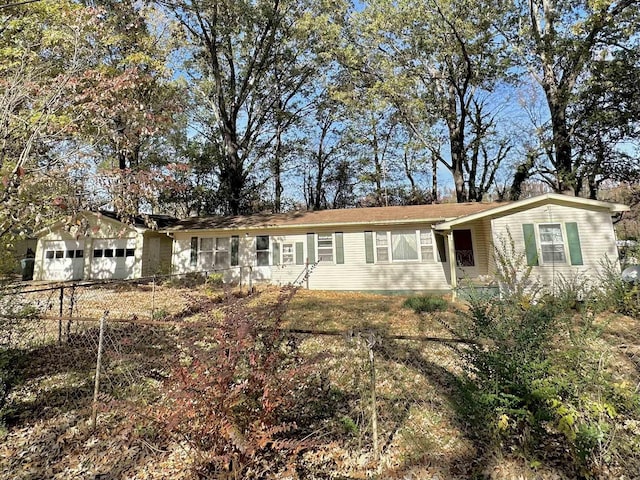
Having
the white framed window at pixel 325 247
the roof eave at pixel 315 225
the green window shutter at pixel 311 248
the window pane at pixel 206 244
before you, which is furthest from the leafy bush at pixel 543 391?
the window pane at pixel 206 244

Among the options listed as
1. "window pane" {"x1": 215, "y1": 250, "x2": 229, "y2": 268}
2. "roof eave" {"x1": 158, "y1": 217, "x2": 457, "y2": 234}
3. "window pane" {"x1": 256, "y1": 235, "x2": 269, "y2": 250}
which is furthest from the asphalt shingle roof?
"window pane" {"x1": 215, "y1": 250, "x2": 229, "y2": 268}

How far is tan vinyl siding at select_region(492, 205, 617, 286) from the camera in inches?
374

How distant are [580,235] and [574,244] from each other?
1.08 feet

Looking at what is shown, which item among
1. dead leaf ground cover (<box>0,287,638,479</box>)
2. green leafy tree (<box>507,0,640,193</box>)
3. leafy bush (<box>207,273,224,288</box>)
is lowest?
dead leaf ground cover (<box>0,287,638,479</box>)

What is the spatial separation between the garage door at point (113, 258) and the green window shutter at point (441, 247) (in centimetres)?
1404

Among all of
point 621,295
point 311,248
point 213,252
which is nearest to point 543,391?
point 621,295

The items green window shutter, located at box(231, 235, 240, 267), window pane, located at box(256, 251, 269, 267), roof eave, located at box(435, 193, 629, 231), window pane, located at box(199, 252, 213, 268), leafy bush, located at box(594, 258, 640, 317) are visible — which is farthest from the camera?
window pane, located at box(199, 252, 213, 268)

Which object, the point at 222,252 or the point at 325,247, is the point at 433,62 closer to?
the point at 325,247

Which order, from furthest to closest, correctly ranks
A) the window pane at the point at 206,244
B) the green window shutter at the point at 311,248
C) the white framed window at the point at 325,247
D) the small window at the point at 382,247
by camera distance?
the window pane at the point at 206,244
the green window shutter at the point at 311,248
the white framed window at the point at 325,247
the small window at the point at 382,247

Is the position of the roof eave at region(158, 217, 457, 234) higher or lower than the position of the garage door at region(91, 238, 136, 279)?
higher

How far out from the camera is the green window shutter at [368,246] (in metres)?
13.1

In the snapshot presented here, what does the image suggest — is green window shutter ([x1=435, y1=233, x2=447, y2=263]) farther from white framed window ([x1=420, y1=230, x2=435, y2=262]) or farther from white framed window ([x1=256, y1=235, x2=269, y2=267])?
white framed window ([x1=256, y1=235, x2=269, y2=267])

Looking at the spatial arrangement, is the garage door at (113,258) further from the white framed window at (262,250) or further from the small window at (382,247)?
the small window at (382,247)

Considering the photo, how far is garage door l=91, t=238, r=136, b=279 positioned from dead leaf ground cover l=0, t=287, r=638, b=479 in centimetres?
1134
